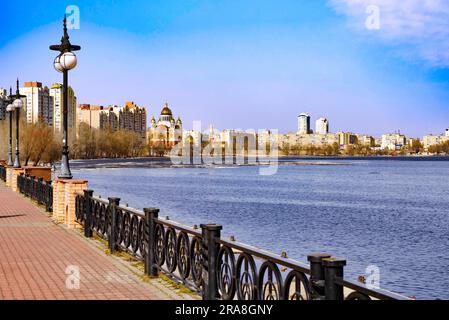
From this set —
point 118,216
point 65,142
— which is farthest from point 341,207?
point 118,216

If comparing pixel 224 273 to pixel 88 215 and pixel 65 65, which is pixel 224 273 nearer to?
pixel 88 215

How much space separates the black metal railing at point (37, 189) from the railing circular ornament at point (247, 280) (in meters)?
13.3

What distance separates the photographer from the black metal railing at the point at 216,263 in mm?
4868

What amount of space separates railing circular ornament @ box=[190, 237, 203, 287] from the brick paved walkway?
0.36 metres

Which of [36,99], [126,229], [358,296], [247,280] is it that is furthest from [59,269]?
[36,99]

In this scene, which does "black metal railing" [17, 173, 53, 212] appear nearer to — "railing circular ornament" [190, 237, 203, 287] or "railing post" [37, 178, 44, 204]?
"railing post" [37, 178, 44, 204]

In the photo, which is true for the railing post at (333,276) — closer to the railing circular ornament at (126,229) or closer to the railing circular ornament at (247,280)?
the railing circular ornament at (247,280)

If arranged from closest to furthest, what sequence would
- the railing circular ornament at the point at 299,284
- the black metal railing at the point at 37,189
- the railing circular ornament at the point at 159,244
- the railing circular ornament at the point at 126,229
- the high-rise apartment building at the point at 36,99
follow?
the railing circular ornament at the point at 299,284 → the railing circular ornament at the point at 159,244 → the railing circular ornament at the point at 126,229 → the black metal railing at the point at 37,189 → the high-rise apartment building at the point at 36,99

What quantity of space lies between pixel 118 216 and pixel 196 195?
121 feet

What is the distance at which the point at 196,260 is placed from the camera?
783cm

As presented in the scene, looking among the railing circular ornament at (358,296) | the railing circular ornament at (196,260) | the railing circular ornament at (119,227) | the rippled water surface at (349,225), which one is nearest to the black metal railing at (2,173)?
the rippled water surface at (349,225)

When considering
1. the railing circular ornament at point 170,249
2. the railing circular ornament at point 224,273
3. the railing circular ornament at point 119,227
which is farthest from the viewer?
the railing circular ornament at point 119,227
